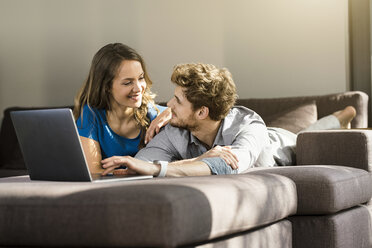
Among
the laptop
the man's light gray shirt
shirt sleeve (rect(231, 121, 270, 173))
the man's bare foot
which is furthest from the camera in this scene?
the man's bare foot

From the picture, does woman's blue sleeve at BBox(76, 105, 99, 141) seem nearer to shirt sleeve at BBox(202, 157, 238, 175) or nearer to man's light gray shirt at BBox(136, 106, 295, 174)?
man's light gray shirt at BBox(136, 106, 295, 174)

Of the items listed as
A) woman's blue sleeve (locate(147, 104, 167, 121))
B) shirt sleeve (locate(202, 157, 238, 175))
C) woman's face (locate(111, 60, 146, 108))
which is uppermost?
woman's face (locate(111, 60, 146, 108))

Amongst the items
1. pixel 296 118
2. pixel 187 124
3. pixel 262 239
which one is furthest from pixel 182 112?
pixel 296 118

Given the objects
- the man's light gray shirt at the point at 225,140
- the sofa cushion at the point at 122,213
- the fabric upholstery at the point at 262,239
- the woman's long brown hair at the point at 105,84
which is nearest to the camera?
the sofa cushion at the point at 122,213

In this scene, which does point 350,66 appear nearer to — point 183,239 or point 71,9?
point 71,9

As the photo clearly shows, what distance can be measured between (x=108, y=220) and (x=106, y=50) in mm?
1888

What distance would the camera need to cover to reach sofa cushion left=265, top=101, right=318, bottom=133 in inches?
148

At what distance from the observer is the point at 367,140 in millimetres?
2877

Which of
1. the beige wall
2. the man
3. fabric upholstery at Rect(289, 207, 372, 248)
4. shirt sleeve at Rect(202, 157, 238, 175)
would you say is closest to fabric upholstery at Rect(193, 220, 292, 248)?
fabric upholstery at Rect(289, 207, 372, 248)

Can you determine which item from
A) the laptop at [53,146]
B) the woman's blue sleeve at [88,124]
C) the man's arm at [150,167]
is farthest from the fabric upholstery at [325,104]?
the laptop at [53,146]

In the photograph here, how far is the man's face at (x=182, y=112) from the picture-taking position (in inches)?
112

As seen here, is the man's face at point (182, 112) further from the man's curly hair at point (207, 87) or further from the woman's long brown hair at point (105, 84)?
the woman's long brown hair at point (105, 84)

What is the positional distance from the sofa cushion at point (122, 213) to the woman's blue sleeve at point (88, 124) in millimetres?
1251

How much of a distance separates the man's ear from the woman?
0.29 m
